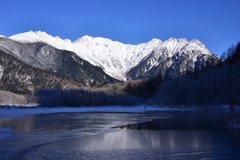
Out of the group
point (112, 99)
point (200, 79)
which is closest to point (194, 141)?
point (200, 79)

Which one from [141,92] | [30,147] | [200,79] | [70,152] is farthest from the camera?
[141,92]

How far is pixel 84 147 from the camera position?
17.5 metres

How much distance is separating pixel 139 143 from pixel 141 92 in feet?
482

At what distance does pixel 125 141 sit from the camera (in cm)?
1983

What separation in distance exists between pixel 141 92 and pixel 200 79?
219 feet

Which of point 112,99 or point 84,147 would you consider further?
point 112,99

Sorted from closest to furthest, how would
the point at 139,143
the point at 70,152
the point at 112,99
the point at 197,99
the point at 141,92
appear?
the point at 70,152, the point at 139,143, the point at 197,99, the point at 112,99, the point at 141,92

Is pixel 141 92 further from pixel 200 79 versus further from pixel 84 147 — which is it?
pixel 84 147

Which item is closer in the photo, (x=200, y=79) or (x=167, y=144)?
(x=167, y=144)

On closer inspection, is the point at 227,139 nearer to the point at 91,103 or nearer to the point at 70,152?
the point at 70,152

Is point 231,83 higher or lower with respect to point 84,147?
higher

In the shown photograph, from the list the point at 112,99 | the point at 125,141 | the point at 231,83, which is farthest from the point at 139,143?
the point at 112,99

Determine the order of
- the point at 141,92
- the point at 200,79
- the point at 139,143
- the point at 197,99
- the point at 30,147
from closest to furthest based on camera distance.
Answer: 1. the point at 30,147
2. the point at 139,143
3. the point at 197,99
4. the point at 200,79
5. the point at 141,92

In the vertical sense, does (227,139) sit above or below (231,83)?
below
